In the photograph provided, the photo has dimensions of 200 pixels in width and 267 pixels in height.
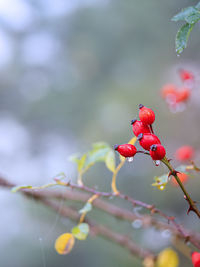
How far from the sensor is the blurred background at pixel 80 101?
2.06m

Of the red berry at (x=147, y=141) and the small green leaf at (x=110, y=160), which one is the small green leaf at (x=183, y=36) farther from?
the small green leaf at (x=110, y=160)

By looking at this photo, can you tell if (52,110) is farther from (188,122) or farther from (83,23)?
(188,122)

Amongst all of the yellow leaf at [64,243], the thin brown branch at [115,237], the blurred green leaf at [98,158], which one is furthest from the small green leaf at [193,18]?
the thin brown branch at [115,237]

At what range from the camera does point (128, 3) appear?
305 cm

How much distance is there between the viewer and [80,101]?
2.90 metres

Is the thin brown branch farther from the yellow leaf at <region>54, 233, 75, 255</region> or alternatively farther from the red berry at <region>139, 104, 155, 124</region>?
the red berry at <region>139, 104, 155, 124</region>

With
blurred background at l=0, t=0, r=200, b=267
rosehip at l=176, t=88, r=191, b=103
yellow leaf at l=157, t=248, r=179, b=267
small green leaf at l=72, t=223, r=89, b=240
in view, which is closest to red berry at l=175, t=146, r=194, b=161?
rosehip at l=176, t=88, r=191, b=103

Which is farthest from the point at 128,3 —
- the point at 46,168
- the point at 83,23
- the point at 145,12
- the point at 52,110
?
the point at 46,168

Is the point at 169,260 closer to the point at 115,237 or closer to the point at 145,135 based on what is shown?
the point at 115,237

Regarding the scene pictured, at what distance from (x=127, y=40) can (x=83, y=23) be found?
60 centimetres

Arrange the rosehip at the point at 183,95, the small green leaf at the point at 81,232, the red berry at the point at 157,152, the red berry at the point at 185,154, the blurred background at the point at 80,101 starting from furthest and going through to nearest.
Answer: the blurred background at the point at 80,101 < the rosehip at the point at 183,95 < the red berry at the point at 185,154 < the small green leaf at the point at 81,232 < the red berry at the point at 157,152

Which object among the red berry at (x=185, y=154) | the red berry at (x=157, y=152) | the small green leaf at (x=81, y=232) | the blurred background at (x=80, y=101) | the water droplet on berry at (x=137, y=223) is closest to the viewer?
the red berry at (x=157, y=152)

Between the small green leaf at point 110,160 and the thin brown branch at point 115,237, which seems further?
the thin brown branch at point 115,237

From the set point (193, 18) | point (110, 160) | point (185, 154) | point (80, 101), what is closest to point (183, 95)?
point (185, 154)
